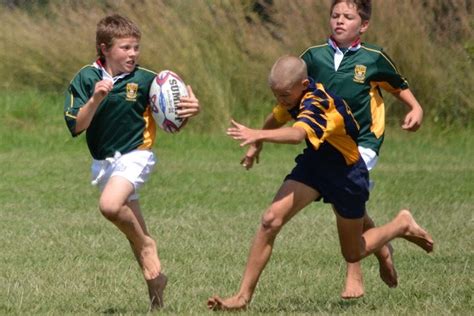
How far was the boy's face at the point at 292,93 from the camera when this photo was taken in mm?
7215

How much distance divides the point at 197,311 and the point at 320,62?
1912mm

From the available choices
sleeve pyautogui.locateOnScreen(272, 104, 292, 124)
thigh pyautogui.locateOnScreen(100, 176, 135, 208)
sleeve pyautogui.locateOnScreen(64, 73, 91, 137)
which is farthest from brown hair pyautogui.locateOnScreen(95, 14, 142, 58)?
sleeve pyautogui.locateOnScreen(272, 104, 292, 124)

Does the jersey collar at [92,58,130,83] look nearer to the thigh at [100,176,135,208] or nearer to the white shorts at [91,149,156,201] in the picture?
the white shorts at [91,149,156,201]

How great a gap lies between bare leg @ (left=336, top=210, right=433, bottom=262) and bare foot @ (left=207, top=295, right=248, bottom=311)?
72cm

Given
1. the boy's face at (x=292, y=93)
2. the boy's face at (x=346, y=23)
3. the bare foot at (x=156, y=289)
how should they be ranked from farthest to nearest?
the boy's face at (x=346, y=23) → the bare foot at (x=156, y=289) → the boy's face at (x=292, y=93)

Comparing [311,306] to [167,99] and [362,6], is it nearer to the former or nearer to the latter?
[167,99]

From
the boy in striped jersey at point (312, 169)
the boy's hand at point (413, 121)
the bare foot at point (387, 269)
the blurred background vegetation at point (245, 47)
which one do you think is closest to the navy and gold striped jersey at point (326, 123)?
the boy in striped jersey at point (312, 169)

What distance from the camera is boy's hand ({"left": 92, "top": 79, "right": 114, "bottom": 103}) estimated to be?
7.27m

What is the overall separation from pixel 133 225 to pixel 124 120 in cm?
64

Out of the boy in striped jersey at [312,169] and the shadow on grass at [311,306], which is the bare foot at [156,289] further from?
the shadow on grass at [311,306]

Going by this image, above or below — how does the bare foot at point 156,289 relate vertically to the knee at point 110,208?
below

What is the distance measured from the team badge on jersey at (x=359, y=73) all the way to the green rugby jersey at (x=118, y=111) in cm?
131

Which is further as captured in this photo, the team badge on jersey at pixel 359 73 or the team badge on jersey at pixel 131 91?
the team badge on jersey at pixel 359 73

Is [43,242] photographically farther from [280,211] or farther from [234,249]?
[280,211]
